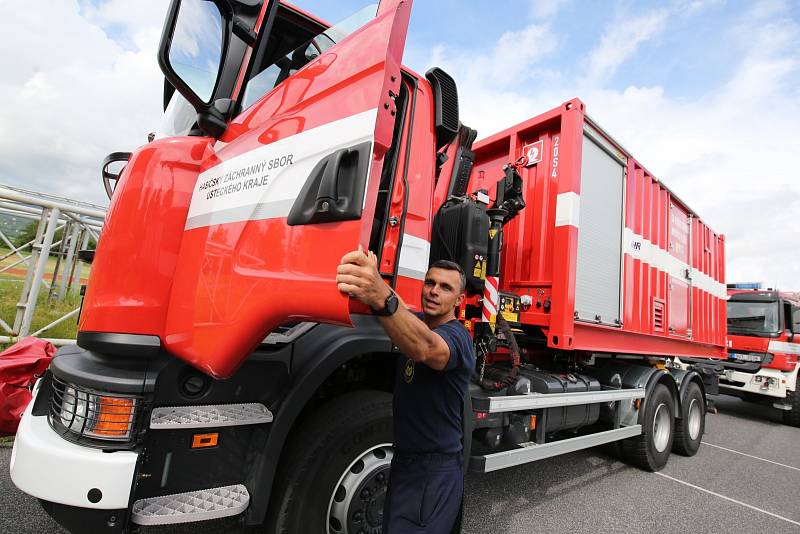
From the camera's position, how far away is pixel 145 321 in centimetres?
182

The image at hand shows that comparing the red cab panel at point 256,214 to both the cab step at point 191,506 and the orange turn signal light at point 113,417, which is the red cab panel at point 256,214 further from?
the cab step at point 191,506

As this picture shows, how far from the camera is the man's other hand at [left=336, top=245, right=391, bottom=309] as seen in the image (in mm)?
1163

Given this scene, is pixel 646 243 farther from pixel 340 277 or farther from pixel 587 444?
pixel 340 277

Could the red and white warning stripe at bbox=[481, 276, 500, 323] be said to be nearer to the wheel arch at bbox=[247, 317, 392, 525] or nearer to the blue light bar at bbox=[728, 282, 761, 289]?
the wheel arch at bbox=[247, 317, 392, 525]

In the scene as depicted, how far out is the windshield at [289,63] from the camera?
2051 mm

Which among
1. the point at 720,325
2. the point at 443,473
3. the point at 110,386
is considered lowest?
Result: the point at 443,473

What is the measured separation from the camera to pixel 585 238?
3756 mm

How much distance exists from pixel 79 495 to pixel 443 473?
51.8 inches

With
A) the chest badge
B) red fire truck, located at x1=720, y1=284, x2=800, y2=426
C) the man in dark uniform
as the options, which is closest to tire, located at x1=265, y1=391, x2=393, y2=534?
the man in dark uniform

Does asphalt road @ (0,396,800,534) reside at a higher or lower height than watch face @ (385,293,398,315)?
lower

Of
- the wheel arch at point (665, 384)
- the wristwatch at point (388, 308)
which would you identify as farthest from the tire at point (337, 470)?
the wheel arch at point (665, 384)

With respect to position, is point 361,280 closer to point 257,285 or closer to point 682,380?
point 257,285

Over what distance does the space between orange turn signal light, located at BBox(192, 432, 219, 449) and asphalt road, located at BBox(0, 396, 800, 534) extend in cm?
148

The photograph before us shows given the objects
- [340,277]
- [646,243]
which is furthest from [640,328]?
[340,277]
